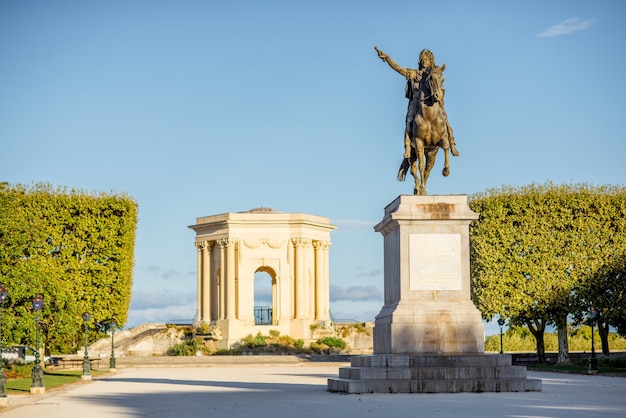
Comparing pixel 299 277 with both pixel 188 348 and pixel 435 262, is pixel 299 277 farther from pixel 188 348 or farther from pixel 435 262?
pixel 435 262

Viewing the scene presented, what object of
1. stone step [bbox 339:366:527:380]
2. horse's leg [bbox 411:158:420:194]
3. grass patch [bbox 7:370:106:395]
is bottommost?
grass patch [bbox 7:370:106:395]

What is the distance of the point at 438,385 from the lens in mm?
22359

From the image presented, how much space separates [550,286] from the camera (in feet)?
170

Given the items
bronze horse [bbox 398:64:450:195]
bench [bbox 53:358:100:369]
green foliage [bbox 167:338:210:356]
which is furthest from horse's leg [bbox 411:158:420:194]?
green foliage [bbox 167:338:210:356]

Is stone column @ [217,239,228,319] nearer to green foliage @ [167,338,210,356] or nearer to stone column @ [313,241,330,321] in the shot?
green foliage @ [167,338,210,356]

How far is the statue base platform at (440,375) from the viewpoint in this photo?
883 inches

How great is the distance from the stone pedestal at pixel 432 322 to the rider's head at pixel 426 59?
332 centimetres

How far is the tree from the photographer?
51.8 meters

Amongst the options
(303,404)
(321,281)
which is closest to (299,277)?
(321,281)

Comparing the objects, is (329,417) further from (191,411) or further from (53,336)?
(53,336)

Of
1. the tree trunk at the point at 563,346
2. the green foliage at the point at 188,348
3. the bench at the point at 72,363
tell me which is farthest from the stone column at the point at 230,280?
the tree trunk at the point at 563,346

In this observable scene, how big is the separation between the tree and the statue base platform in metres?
29.1

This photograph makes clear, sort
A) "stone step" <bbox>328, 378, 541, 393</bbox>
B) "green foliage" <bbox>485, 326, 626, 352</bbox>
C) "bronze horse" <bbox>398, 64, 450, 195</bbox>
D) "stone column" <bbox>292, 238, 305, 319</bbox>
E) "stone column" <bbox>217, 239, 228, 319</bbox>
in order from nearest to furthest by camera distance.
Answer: "stone step" <bbox>328, 378, 541, 393</bbox>, "bronze horse" <bbox>398, 64, 450, 195</bbox>, "green foliage" <bbox>485, 326, 626, 352</bbox>, "stone column" <bbox>217, 239, 228, 319</bbox>, "stone column" <bbox>292, 238, 305, 319</bbox>

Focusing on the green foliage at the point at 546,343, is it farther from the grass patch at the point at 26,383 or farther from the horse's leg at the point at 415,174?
the horse's leg at the point at 415,174
